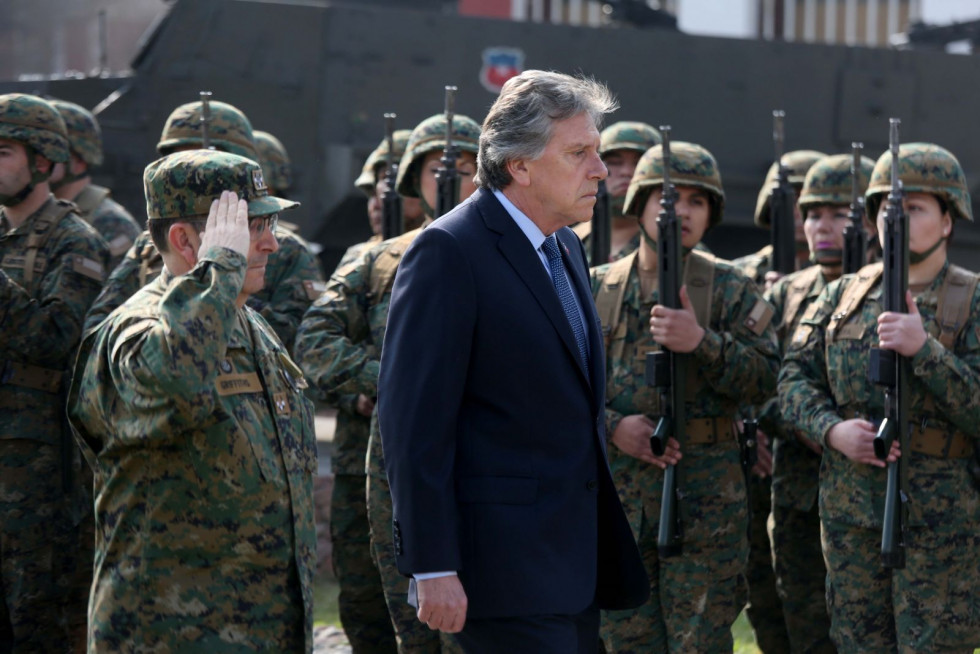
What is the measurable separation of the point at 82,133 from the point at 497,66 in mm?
5278

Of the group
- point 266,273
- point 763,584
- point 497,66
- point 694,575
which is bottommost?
point 763,584

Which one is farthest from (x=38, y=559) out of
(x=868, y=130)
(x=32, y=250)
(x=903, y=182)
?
(x=868, y=130)

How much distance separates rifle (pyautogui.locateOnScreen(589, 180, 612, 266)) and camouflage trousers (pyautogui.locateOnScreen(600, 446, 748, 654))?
1.73 meters

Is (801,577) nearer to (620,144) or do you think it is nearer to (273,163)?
(620,144)

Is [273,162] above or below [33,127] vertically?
below

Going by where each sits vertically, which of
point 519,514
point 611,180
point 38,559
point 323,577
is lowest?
point 323,577

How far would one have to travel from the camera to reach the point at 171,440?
354cm

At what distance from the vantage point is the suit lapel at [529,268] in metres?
3.53

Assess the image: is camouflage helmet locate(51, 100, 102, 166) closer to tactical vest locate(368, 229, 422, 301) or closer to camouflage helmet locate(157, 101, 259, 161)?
camouflage helmet locate(157, 101, 259, 161)

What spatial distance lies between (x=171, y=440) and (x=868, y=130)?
10557 millimetres

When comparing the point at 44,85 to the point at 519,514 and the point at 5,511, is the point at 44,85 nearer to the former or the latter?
the point at 5,511

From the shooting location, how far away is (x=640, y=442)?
528cm

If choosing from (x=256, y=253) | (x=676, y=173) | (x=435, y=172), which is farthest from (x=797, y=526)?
(x=256, y=253)

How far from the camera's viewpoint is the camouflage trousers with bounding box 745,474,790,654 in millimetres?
6512
